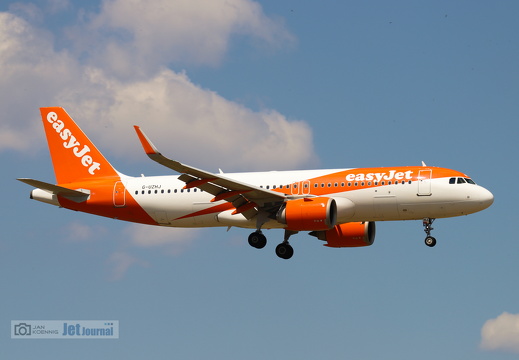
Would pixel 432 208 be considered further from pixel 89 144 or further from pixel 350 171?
pixel 89 144

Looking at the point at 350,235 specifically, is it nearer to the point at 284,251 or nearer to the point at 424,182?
the point at 284,251

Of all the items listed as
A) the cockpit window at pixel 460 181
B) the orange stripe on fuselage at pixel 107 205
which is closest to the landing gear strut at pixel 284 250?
the orange stripe on fuselage at pixel 107 205

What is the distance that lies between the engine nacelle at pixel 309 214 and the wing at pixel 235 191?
112 cm

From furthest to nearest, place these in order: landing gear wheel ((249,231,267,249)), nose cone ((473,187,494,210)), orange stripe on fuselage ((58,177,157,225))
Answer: orange stripe on fuselage ((58,177,157,225)), landing gear wheel ((249,231,267,249)), nose cone ((473,187,494,210))

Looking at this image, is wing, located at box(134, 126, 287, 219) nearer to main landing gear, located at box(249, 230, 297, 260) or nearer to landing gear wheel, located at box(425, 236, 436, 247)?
main landing gear, located at box(249, 230, 297, 260)

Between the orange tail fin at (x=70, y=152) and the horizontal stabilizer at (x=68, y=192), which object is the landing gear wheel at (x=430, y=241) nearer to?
the orange tail fin at (x=70, y=152)

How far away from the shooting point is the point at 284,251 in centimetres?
5156

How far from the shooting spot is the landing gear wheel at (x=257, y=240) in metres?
50.2

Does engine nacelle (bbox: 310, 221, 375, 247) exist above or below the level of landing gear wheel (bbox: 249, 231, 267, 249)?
above

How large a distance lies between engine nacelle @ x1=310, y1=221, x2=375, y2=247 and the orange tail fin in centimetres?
1239

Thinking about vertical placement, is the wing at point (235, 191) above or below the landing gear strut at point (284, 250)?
above

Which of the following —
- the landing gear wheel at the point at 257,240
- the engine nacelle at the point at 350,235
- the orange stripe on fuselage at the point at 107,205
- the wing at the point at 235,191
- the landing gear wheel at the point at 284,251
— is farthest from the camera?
the engine nacelle at the point at 350,235

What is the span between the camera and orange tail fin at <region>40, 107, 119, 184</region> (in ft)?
180

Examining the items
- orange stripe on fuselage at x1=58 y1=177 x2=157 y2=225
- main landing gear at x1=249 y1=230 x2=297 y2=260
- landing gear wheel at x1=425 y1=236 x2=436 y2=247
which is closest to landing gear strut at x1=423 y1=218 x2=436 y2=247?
landing gear wheel at x1=425 y1=236 x2=436 y2=247
